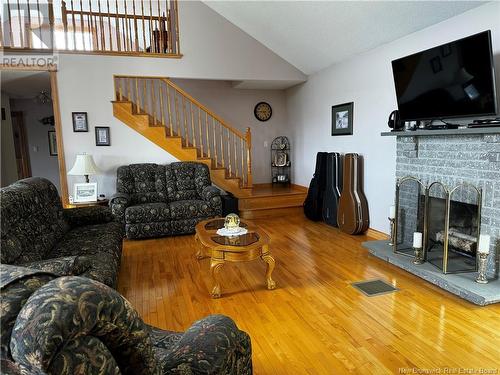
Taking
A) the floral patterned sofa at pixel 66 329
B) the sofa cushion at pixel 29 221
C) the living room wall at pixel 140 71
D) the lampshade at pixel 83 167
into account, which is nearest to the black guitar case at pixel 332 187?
the living room wall at pixel 140 71

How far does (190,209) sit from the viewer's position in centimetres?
466

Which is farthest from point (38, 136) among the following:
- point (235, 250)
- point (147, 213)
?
point (235, 250)

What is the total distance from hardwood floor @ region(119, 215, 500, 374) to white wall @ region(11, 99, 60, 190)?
4.96 metres

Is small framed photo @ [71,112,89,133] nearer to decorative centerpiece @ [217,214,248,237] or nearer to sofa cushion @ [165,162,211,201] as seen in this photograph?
sofa cushion @ [165,162,211,201]

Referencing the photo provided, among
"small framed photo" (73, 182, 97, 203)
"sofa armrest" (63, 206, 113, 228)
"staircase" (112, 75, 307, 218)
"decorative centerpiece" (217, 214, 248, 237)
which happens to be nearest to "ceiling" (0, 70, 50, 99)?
"staircase" (112, 75, 307, 218)

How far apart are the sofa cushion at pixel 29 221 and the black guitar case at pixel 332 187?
11.9 ft

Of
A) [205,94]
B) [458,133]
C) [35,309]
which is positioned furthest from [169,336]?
[205,94]

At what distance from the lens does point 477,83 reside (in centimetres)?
277

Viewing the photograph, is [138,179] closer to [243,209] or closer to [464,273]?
[243,209]

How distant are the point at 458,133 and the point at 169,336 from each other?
2912 millimetres

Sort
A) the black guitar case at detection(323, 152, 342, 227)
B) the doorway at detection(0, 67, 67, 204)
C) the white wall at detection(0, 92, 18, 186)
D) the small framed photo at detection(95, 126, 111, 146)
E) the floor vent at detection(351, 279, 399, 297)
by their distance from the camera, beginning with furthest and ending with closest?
the doorway at detection(0, 67, 67, 204)
the white wall at detection(0, 92, 18, 186)
the small framed photo at detection(95, 126, 111, 146)
the black guitar case at detection(323, 152, 342, 227)
the floor vent at detection(351, 279, 399, 297)

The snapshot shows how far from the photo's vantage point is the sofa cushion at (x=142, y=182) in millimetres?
4879

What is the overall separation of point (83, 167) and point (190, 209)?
5.32 feet

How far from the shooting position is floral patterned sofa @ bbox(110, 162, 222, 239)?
447cm
